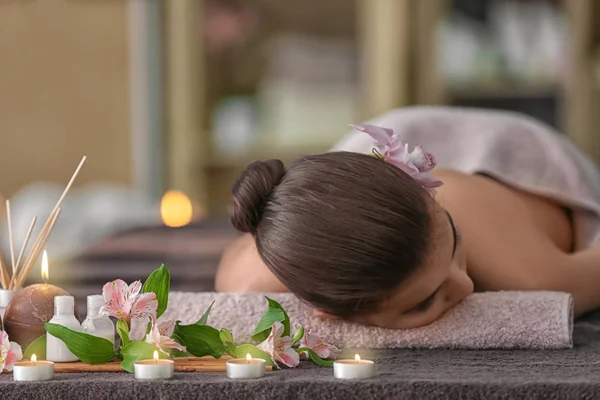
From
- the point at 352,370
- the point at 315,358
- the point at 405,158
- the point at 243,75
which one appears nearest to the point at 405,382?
the point at 352,370

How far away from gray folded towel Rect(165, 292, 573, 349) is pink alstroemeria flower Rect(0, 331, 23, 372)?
0.27 metres

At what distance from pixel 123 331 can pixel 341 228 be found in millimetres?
253

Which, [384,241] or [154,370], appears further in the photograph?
[384,241]

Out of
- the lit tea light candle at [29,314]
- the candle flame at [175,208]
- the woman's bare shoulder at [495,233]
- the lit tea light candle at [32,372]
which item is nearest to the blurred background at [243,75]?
the candle flame at [175,208]

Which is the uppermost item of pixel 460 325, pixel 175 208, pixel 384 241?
pixel 384 241

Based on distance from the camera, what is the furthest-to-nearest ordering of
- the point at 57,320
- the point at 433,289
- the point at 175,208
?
1. the point at 175,208
2. the point at 433,289
3. the point at 57,320

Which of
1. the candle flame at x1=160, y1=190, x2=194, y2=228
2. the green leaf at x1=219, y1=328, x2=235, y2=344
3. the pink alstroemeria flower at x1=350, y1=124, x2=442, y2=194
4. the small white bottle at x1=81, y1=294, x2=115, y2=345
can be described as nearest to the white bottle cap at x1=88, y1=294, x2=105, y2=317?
the small white bottle at x1=81, y1=294, x2=115, y2=345

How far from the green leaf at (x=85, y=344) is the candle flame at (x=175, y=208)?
6.59ft

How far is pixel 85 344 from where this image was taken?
3.34 ft

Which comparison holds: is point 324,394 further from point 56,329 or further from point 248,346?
point 56,329

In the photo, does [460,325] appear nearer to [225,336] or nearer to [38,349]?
[225,336]

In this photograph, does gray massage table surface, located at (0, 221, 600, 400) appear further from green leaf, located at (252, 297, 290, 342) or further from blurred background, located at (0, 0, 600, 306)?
blurred background, located at (0, 0, 600, 306)

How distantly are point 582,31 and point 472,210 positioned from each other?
2.31m

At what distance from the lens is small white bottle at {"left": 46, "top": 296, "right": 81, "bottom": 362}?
104 centimetres
